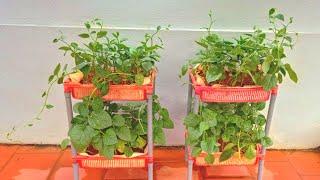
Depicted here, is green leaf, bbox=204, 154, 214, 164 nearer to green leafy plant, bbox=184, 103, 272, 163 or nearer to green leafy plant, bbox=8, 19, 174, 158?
green leafy plant, bbox=184, 103, 272, 163

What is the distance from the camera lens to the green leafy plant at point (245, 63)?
1.36 metres

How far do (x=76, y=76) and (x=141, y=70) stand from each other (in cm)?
26

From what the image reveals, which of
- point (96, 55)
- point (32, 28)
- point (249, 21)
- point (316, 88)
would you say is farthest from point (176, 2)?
point (316, 88)

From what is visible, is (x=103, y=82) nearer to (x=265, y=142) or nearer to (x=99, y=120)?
(x=99, y=120)

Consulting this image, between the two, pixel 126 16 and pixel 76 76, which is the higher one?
pixel 126 16

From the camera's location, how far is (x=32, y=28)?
1706 mm

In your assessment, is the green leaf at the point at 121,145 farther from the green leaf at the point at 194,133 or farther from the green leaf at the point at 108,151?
the green leaf at the point at 194,133

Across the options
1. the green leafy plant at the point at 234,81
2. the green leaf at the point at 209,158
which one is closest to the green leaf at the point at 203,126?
the green leafy plant at the point at 234,81

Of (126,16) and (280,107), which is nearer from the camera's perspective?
(126,16)

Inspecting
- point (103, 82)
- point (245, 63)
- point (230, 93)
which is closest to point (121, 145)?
point (103, 82)

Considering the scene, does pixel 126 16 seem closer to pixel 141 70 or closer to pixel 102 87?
pixel 141 70

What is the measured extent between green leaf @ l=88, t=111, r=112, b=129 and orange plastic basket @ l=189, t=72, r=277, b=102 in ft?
1.21

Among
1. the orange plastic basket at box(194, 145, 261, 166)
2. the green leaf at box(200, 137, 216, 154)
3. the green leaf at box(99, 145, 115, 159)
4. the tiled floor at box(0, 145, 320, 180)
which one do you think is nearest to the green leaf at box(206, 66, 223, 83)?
the green leaf at box(200, 137, 216, 154)

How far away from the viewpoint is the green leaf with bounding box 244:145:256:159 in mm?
1491
